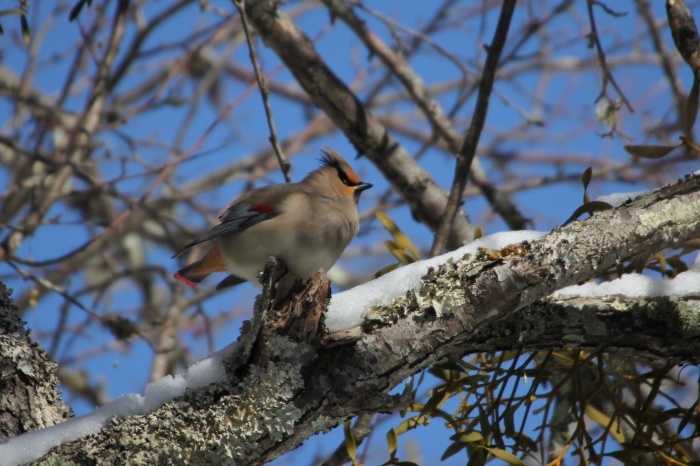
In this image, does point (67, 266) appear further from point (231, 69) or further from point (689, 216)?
point (689, 216)

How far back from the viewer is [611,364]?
2.87 metres

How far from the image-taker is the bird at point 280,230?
3611 mm

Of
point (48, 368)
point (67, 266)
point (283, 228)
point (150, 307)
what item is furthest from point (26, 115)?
point (48, 368)

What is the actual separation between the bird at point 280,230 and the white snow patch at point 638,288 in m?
1.03

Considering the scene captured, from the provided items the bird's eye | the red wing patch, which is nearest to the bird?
the red wing patch

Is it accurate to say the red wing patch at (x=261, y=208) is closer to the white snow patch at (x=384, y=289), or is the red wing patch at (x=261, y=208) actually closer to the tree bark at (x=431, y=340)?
the white snow patch at (x=384, y=289)

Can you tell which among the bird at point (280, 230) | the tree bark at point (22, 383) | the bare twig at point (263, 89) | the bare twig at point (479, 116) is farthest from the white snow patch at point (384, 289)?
the bare twig at point (263, 89)

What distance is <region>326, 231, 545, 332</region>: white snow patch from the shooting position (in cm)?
259

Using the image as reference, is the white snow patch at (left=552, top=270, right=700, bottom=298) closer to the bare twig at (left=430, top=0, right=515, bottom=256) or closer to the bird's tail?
the bare twig at (left=430, top=0, right=515, bottom=256)

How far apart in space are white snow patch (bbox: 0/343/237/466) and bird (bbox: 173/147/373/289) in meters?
0.82

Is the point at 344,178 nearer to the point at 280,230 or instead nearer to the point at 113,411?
the point at 280,230

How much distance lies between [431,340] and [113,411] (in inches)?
37.9

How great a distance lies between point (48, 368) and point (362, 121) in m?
2.17

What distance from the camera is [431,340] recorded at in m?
2.48
